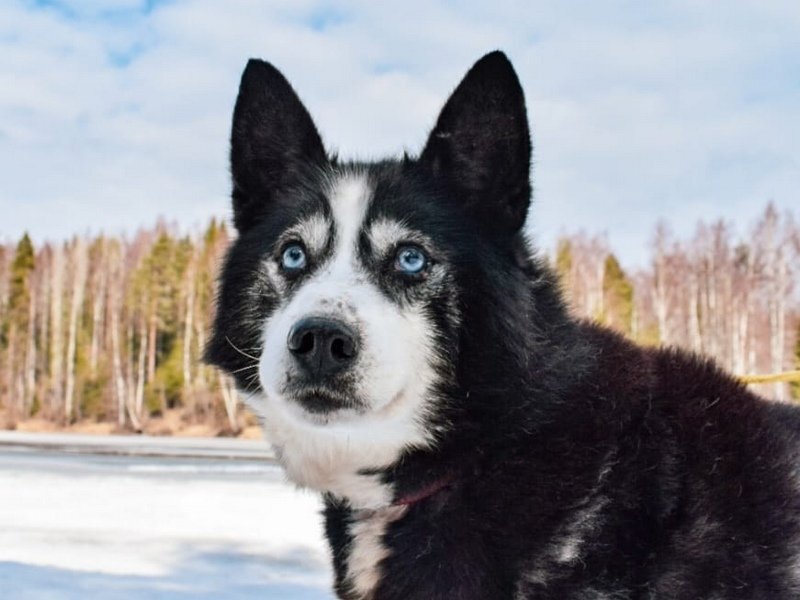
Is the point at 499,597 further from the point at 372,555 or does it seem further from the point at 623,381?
the point at 623,381

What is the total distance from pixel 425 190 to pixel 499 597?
124cm

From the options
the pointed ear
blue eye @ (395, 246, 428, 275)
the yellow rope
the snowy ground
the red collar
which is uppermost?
the pointed ear

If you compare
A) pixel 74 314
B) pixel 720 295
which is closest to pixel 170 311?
pixel 74 314

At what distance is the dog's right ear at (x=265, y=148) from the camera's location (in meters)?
3.11

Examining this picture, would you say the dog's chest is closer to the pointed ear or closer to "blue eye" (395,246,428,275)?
"blue eye" (395,246,428,275)

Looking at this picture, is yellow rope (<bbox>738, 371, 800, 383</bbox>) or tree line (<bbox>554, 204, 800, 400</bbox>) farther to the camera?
tree line (<bbox>554, 204, 800, 400</bbox>)

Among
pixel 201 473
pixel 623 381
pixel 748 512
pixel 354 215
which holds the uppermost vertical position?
pixel 354 215

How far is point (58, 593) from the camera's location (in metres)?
4.27

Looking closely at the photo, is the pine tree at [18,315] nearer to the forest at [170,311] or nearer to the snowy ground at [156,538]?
the forest at [170,311]

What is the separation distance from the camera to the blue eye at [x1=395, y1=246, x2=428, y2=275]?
2.63 m

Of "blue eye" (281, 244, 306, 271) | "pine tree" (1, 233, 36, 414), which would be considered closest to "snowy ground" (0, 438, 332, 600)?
"blue eye" (281, 244, 306, 271)

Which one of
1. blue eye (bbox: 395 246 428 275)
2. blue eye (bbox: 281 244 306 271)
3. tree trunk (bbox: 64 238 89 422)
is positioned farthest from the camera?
tree trunk (bbox: 64 238 89 422)

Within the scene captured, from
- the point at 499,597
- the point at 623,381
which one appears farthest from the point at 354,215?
the point at 499,597

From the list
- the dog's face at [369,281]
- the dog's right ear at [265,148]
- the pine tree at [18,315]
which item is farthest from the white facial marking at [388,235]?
the pine tree at [18,315]
